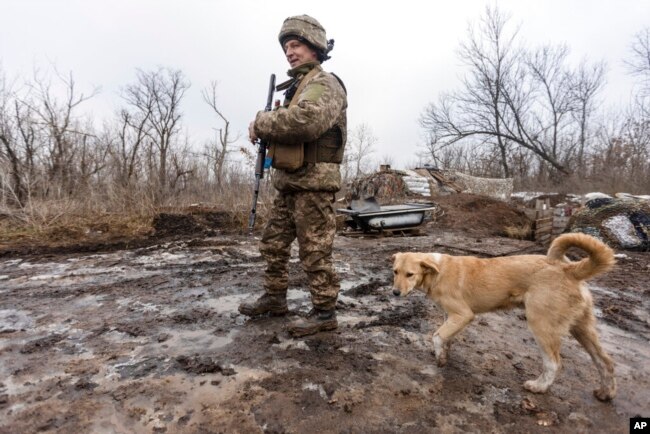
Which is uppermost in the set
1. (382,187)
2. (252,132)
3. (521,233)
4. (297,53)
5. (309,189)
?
(297,53)

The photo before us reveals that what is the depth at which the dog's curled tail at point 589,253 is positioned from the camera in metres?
2.07

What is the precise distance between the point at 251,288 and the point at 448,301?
2.72m

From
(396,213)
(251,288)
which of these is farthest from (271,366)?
(396,213)

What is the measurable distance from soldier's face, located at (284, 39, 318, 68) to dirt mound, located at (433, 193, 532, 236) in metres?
8.54

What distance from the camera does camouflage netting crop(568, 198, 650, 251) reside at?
268 inches

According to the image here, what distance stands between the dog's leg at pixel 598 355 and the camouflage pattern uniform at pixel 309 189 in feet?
6.04

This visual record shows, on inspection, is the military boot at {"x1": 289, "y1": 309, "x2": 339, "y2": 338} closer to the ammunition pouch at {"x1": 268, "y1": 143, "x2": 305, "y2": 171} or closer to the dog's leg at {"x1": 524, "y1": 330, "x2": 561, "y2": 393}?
the ammunition pouch at {"x1": 268, "y1": 143, "x2": 305, "y2": 171}

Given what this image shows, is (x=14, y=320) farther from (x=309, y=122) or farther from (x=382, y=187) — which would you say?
(x=382, y=187)

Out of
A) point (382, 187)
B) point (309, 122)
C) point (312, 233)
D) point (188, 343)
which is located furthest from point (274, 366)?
point (382, 187)

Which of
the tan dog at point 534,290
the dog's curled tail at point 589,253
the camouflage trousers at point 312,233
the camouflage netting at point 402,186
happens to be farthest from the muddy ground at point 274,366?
the camouflage netting at point 402,186

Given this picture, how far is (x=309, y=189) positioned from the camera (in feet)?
9.37

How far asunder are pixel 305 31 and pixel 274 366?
277 centimetres

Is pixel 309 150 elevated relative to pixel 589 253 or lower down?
elevated

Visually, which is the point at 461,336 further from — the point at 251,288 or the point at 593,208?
the point at 593,208
